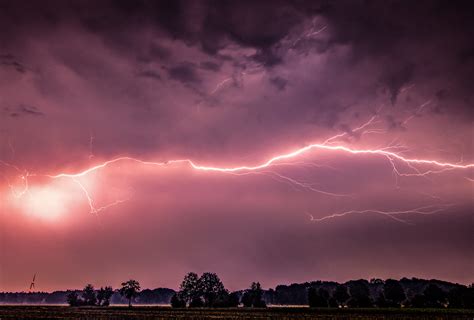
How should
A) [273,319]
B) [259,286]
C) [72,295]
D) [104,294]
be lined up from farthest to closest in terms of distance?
[104,294], [259,286], [72,295], [273,319]

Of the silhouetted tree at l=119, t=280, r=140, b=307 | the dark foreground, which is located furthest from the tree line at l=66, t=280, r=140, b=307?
the dark foreground

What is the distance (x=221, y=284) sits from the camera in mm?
111438

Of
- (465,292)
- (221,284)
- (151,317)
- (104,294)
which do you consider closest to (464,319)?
(151,317)

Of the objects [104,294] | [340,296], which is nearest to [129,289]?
[104,294]

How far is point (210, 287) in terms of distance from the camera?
109m

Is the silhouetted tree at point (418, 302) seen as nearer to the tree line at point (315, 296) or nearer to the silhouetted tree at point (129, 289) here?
the tree line at point (315, 296)

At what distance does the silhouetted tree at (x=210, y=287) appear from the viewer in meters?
106

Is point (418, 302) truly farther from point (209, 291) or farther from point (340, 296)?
point (209, 291)

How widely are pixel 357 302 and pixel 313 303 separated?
385 inches

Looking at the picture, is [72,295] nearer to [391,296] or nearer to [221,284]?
[221,284]

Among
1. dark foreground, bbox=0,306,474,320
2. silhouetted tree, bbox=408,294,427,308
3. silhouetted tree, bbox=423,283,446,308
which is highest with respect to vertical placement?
silhouetted tree, bbox=423,283,446,308

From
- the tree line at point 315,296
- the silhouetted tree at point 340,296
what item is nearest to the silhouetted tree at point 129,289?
the tree line at point 315,296

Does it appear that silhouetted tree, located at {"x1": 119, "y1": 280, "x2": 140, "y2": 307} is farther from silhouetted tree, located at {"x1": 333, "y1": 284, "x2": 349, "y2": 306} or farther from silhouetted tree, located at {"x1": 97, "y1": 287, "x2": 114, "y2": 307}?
silhouetted tree, located at {"x1": 333, "y1": 284, "x2": 349, "y2": 306}

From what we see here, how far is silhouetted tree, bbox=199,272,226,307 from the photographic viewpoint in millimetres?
105500
